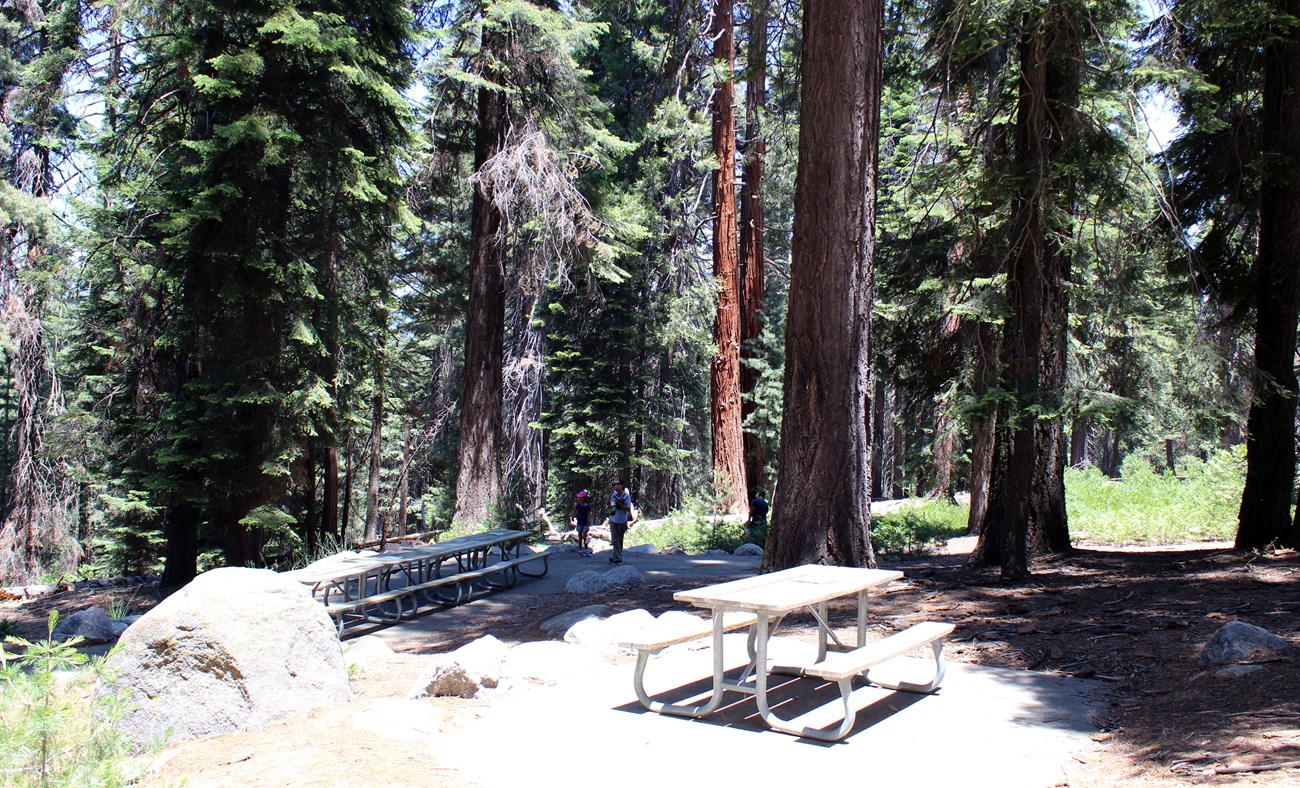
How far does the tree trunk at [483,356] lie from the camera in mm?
16781

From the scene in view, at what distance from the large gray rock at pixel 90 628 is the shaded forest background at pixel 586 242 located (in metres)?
2.62

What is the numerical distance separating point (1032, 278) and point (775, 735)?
246 inches

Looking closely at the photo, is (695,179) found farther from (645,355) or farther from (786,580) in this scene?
(786,580)

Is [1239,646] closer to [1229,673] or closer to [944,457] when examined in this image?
[1229,673]

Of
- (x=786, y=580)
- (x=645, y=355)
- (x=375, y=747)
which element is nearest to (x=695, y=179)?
(x=645, y=355)

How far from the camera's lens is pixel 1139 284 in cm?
1177

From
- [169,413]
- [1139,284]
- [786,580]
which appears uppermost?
[1139,284]

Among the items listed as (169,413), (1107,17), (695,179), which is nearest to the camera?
(1107,17)

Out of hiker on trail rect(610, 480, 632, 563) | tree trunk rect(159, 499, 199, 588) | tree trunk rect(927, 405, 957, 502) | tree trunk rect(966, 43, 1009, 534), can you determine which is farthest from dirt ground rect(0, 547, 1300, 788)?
tree trunk rect(927, 405, 957, 502)

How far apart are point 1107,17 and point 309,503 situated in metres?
15.4

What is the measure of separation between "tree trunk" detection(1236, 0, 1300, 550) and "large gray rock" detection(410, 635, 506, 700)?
931cm

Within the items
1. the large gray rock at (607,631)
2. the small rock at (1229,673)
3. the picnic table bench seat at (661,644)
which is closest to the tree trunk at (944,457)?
the large gray rock at (607,631)

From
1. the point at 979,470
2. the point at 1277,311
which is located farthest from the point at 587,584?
the point at 1277,311

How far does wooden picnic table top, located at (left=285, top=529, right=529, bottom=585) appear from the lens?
30.5 feet
